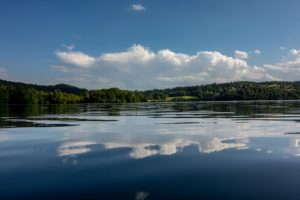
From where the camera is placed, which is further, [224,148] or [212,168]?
[224,148]

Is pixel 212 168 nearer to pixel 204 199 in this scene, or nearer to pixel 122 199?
pixel 204 199

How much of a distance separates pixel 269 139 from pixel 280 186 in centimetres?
1218

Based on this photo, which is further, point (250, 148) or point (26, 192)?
point (250, 148)

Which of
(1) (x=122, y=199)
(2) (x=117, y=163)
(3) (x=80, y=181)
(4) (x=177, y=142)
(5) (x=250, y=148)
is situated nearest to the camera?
(1) (x=122, y=199)

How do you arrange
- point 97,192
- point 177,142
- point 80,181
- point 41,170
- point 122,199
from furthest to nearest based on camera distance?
point 177,142, point 41,170, point 80,181, point 97,192, point 122,199

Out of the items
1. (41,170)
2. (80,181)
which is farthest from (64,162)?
(80,181)

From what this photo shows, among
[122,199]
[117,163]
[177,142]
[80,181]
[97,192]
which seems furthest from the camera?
[177,142]

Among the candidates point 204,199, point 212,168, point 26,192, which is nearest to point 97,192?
point 26,192

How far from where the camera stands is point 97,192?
10859mm

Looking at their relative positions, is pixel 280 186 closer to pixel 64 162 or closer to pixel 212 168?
pixel 212 168

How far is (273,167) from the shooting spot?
1437cm

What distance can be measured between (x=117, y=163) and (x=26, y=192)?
4971 mm

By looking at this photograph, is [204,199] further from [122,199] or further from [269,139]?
[269,139]

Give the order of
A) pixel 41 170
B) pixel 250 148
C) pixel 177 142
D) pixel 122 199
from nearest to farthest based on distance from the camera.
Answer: pixel 122 199 < pixel 41 170 < pixel 250 148 < pixel 177 142
